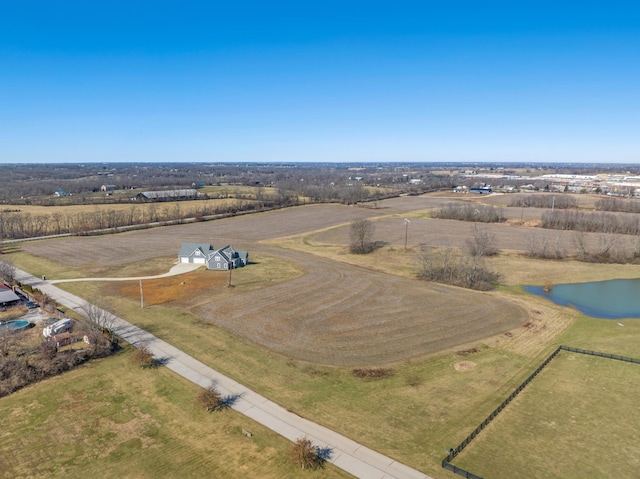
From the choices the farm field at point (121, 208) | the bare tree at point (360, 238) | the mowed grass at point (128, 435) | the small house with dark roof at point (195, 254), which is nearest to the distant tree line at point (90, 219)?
the farm field at point (121, 208)

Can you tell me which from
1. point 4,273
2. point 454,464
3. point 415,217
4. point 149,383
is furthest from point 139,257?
point 415,217

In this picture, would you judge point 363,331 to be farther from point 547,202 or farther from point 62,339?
point 547,202

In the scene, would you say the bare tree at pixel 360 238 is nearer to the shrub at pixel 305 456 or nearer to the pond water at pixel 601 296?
the pond water at pixel 601 296

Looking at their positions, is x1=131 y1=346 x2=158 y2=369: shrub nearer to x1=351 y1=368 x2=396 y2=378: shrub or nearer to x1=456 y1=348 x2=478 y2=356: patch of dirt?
x1=351 y1=368 x2=396 y2=378: shrub

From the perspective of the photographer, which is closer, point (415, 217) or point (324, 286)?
point (324, 286)

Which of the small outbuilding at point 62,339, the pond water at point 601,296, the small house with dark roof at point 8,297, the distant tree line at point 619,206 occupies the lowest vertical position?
the pond water at point 601,296

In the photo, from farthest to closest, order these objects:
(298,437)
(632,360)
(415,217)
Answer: (415,217), (632,360), (298,437)

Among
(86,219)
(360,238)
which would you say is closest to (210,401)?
(360,238)

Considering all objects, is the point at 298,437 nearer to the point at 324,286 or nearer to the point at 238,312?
the point at 238,312
